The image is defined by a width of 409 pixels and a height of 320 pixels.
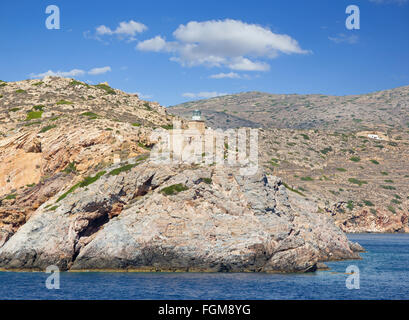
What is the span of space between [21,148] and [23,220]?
51.6 ft

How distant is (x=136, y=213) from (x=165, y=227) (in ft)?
13.4

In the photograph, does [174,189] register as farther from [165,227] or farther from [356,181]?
[356,181]

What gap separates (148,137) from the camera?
69.8 meters

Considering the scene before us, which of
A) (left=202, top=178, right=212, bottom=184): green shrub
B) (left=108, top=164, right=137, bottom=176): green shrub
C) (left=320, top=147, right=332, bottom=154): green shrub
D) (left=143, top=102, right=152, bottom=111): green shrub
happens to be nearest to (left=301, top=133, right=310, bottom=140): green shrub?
(left=320, top=147, right=332, bottom=154): green shrub

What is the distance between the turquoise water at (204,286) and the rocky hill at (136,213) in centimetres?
220

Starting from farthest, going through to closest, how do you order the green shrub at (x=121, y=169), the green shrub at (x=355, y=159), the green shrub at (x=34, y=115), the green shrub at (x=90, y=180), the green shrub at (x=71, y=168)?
the green shrub at (x=355, y=159)
the green shrub at (x=34, y=115)
the green shrub at (x=71, y=168)
the green shrub at (x=121, y=169)
the green shrub at (x=90, y=180)

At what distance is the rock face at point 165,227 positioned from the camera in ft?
163

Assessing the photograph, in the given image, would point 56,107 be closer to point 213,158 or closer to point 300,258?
point 213,158

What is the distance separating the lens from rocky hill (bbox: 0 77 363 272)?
49.8 m

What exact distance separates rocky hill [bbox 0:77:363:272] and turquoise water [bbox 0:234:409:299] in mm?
2197


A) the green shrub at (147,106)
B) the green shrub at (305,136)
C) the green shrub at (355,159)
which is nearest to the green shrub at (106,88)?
the green shrub at (147,106)

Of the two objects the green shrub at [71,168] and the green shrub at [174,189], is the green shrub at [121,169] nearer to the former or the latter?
the green shrub at [174,189]

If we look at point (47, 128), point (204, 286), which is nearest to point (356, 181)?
point (47, 128)
